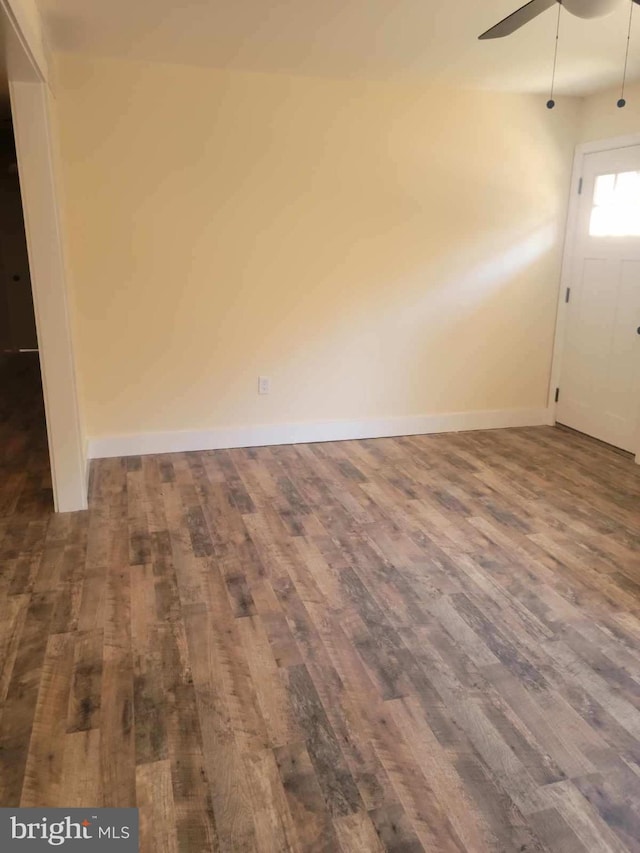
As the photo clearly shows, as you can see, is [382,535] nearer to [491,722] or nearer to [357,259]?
[491,722]

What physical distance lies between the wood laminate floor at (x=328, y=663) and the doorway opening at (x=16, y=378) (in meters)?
0.06

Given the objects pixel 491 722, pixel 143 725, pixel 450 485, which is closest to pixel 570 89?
pixel 450 485

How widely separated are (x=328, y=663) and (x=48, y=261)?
230 cm

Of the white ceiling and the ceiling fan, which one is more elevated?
the white ceiling

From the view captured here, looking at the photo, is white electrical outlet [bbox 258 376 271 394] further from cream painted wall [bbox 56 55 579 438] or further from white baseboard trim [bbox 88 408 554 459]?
white baseboard trim [bbox 88 408 554 459]

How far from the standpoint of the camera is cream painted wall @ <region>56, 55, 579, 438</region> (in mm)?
3811

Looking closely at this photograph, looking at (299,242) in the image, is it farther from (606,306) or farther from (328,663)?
(328,663)

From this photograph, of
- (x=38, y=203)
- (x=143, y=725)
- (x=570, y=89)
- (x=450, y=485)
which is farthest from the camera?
(x=570, y=89)

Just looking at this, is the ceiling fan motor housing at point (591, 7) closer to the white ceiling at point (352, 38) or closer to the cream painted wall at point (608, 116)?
the white ceiling at point (352, 38)

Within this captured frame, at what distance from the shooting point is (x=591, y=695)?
204cm

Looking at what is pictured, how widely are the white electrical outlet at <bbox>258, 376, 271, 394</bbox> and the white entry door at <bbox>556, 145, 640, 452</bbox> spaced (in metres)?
2.38

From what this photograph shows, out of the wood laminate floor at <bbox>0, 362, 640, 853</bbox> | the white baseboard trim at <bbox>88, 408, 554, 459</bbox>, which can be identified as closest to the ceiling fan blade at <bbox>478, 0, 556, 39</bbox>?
the wood laminate floor at <bbox>0, 362, 640, 853</bbox>

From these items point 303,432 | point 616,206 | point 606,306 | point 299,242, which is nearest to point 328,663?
point 303,432

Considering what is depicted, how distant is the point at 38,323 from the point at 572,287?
381 centimetres
